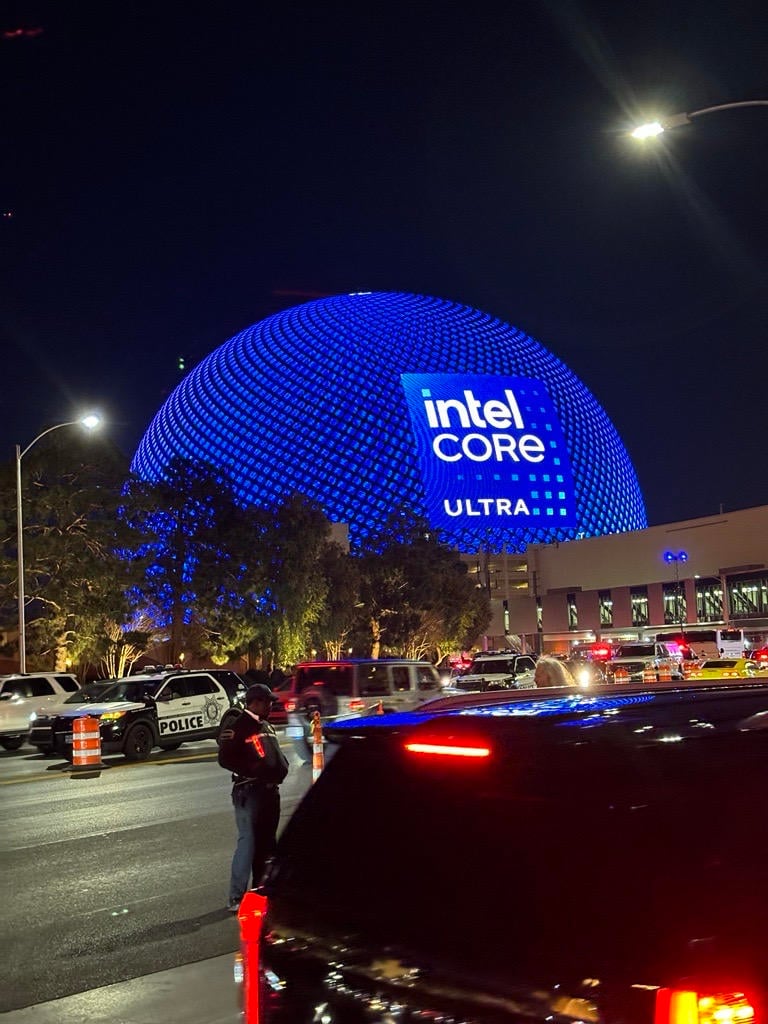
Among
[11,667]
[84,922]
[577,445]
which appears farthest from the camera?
[577,445]

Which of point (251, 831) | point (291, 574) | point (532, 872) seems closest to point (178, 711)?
point (251, 831)

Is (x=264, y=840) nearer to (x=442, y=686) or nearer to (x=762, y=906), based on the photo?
(x=762, y=906)

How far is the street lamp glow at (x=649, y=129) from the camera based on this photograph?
44.4ft

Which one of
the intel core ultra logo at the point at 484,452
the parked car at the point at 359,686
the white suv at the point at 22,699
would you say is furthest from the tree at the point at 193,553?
the intel core ultra logo at the point at 484,452

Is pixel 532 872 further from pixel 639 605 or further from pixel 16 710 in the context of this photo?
pixel 639 605

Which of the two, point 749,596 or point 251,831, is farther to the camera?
point 749,596

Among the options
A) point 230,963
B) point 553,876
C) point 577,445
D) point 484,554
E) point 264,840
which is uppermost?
point 577,445

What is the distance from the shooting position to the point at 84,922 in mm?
9750

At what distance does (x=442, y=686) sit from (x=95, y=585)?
1940cm

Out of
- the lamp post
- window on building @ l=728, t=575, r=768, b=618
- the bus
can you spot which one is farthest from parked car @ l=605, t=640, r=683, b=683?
window on building @ l=728, t=575, r=768, b=618

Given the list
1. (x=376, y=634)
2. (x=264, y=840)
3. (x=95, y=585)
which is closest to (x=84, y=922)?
(x=264, y=840)

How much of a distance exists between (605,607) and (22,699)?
3246 inches

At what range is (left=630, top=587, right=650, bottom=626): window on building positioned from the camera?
335 feet

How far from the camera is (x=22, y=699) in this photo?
30.0 meters
